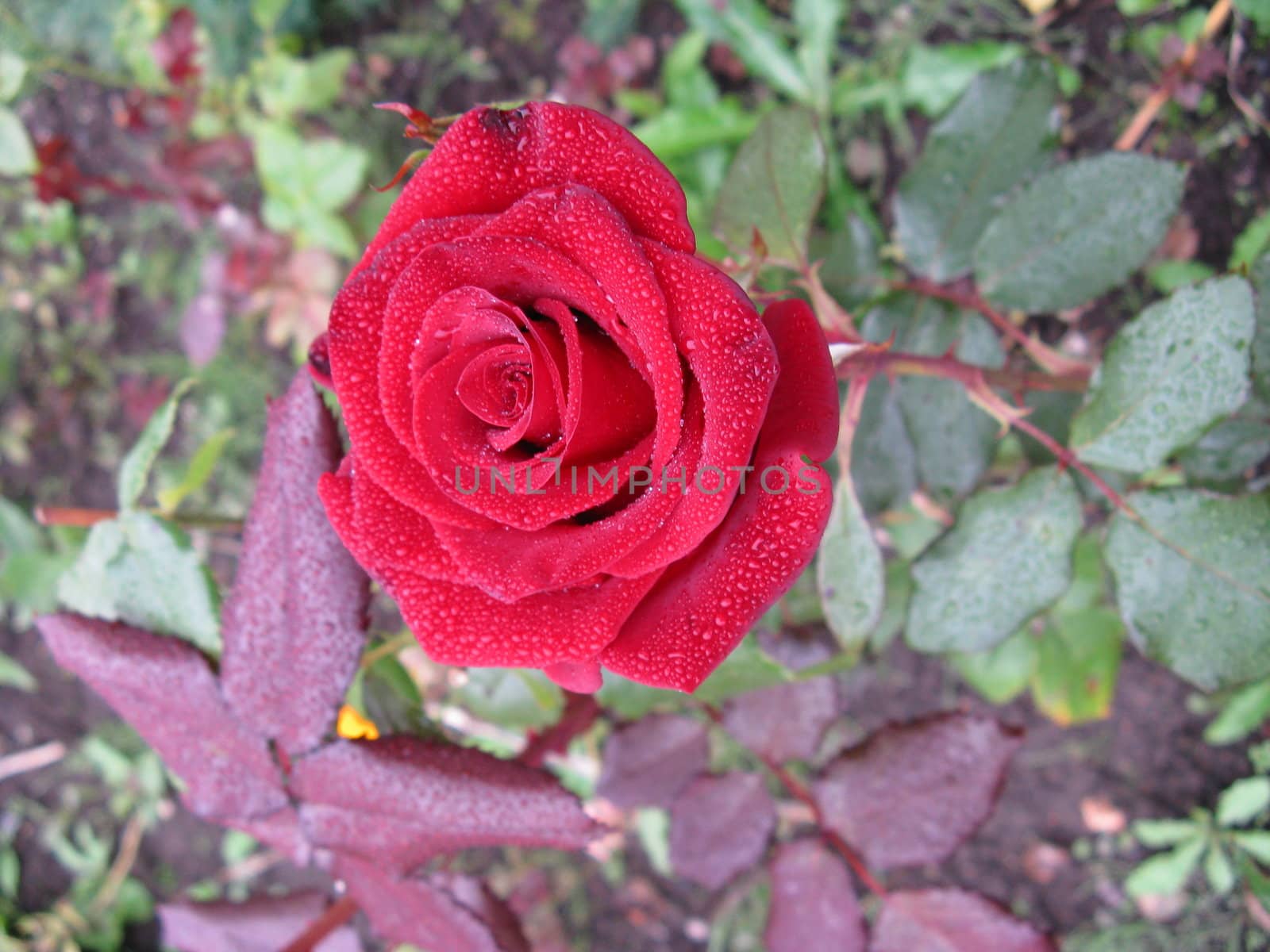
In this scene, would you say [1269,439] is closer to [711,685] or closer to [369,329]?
[711,685]

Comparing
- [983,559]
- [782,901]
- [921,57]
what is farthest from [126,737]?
[921,57]

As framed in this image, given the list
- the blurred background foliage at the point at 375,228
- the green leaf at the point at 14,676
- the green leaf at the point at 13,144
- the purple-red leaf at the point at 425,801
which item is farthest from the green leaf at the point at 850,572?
the green leaf at the point at 14,676

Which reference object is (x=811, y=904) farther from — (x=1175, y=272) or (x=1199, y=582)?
(x=1175, y=272)

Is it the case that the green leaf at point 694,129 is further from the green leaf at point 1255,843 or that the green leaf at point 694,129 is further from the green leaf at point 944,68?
the green leaf at point 1255,843

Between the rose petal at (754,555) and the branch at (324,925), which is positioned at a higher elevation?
the rose petal at (754,555)

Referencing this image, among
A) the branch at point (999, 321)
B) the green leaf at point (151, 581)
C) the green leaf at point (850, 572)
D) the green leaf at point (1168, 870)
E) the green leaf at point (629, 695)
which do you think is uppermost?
the branch at point (999, 321)

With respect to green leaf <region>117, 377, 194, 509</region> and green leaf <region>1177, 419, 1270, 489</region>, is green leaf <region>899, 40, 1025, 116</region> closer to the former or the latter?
green leaf <region>1177, 419, 1270, 489</region>

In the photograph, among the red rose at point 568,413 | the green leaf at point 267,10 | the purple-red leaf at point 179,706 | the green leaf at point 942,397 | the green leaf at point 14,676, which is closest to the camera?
the red rose at point 568,413
